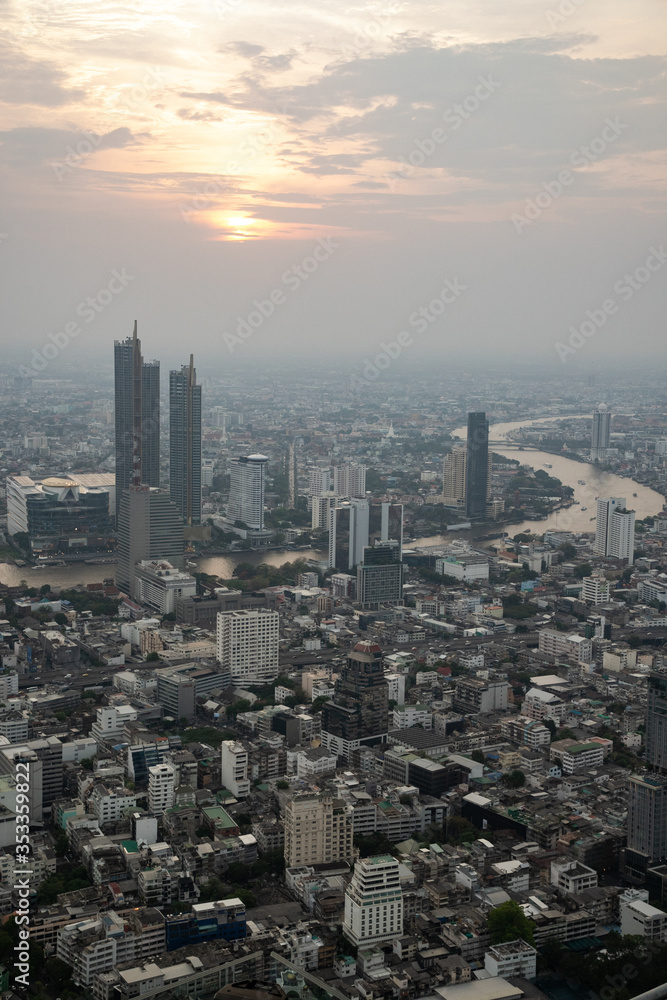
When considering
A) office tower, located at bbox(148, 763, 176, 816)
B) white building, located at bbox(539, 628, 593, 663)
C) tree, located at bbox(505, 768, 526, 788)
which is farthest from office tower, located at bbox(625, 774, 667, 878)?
white building, located at bbox(539, 628, 593, 663)

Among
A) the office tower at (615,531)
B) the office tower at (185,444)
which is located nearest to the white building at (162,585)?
the office tower at (185,444)

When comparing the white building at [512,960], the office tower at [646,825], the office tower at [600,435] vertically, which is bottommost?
A: the white building at [512,960]

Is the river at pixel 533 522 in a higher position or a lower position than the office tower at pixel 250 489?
lower

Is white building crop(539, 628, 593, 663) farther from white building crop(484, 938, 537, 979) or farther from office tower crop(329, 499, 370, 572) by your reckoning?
white building crop(484, 938, 537, 979)

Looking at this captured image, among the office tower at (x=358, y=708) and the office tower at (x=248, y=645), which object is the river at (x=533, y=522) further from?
the office tower at (x=358, y=708)

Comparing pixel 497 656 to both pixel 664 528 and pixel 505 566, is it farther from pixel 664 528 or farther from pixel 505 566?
pixel 664 528

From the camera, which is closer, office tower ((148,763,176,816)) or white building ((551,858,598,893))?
white building ((551,858,598,893))
